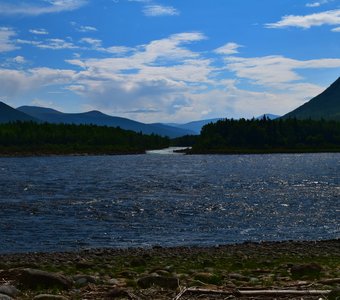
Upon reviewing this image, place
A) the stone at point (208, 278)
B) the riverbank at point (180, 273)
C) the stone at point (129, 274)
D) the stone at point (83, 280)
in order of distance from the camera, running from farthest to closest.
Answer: the stone at point (129, 274) → the stone at point (208, 278) → the stone at point (83, 280) → the riverbank at point (180, 273)

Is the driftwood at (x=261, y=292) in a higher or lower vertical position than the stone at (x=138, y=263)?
higher

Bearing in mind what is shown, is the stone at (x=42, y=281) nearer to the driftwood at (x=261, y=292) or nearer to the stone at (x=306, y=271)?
the driftwood at (x=261, y=292)

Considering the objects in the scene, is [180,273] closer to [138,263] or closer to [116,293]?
[138,263]

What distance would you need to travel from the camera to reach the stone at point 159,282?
16914 mm

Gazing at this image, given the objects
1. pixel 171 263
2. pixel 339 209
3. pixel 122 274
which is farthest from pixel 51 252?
pixel 339 209

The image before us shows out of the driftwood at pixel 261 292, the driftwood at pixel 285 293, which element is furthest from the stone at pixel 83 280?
the driftwood at pixel 285 293

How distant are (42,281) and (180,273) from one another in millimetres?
6939

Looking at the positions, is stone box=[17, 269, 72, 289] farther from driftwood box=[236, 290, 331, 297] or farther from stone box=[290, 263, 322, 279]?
stone box=[290, 263, 322, 279]

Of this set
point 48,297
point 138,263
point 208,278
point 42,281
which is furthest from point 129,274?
point 48,297

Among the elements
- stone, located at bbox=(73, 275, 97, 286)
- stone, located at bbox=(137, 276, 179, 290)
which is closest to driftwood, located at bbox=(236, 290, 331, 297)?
stone, located at bbox=(137, 276, 179, 290)

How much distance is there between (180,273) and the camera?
2188 centimetres

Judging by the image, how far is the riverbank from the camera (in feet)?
52.2

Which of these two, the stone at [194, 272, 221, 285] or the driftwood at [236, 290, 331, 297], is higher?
the driftwood at [236, 290, 331, 297]

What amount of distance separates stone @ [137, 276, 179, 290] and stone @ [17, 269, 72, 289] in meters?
2.57
